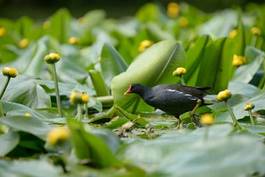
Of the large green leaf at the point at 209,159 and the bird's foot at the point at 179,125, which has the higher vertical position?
the large green leaf at the point at 209,159

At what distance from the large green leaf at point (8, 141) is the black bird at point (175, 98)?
0.71m

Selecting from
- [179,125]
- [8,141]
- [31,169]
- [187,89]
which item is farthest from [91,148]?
[187,89]

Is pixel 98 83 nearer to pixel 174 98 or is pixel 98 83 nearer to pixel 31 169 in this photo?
pixel 174 98

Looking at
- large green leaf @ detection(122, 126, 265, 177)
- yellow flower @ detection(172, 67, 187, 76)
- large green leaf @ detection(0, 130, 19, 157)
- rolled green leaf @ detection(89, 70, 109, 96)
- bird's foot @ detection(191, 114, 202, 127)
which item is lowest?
bird's foot @ detection(191, 114, 202, 127)

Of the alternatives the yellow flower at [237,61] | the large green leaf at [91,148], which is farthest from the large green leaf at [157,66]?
the large green leaf at [91,148]

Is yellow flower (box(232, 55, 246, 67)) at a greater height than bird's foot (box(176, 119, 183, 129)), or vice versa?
yellow flower (box(232, 55, 246, 67))

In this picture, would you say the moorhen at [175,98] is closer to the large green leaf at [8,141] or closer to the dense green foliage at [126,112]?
the dense green foliage at [126,112]

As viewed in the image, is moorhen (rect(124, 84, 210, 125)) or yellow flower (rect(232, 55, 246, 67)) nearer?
moorhen (rect(124, 84, 210, 125))

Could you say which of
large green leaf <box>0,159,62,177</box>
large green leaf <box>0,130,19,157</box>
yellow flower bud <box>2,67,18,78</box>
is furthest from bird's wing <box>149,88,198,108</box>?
large green leaf <box>0,159,62,177</box>

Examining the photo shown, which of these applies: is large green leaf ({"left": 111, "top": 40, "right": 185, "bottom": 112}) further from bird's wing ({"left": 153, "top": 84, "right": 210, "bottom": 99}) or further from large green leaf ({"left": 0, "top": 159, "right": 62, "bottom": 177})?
large green leaf ({"left": 0, "top": 159, "right": 62, "bottom": 177})

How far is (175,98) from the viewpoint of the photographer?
265 centimetres

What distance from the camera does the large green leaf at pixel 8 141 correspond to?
2.07m

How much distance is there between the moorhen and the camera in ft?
8.70

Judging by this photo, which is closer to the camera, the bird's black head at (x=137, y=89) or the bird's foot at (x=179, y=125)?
the bird's foot at (x=179, y=125)
